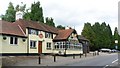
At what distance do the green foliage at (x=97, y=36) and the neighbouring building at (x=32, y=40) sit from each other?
93.5ft

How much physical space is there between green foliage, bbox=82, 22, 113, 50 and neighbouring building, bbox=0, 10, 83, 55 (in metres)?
28.5

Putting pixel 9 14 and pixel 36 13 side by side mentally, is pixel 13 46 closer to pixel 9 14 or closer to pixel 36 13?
pixel 36 13

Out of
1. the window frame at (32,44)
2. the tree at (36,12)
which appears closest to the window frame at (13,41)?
the window frame at (32,44)

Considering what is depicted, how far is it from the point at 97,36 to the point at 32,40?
4780cm

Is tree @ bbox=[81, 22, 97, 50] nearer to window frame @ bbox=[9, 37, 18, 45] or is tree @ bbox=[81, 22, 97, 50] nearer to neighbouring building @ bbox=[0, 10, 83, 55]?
neighbouring building @ bbox=[0, 10, 83, 55]

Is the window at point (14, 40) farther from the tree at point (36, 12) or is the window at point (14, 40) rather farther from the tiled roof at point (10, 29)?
the tree at point (36, 12)

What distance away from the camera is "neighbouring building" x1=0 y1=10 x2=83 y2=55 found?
38.5 meters

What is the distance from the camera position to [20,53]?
4106 centimetres

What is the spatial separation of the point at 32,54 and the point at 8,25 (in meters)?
6.21

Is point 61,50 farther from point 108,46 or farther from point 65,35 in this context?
point 108,46

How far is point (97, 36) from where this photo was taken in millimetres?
88750

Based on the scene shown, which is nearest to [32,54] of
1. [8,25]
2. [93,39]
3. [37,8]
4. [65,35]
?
[8,25]

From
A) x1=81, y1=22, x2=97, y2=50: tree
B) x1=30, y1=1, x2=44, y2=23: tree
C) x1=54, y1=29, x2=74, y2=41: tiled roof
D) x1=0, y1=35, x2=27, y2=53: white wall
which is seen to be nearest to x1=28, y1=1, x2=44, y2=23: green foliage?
x1=30, y1=1, x2=44, y2=23: tree

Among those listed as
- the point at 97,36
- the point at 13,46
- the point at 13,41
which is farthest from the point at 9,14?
the point at 13,46
